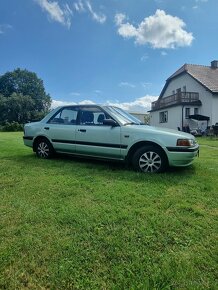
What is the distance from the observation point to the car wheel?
23.0 ft

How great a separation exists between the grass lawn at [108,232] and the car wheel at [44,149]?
199cm

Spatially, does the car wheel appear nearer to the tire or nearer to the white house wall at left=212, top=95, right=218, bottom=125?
the tire

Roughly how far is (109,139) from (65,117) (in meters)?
1.69

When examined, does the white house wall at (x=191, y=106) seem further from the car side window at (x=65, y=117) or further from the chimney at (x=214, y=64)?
the car side window at (x=65, y=117)

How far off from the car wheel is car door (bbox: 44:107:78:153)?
0.21 metres

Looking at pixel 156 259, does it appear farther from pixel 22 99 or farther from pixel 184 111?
pixel 22 99

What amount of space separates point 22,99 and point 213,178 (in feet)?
197

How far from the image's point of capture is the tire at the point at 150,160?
5.37 m

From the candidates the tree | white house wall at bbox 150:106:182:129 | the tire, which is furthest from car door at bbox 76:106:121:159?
the tree

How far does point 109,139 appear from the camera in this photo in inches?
231

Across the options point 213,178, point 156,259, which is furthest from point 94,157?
point 156,259

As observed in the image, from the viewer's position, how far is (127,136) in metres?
5.64

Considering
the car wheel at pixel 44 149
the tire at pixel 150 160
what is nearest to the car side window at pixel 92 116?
the car wheel at pixel 44 149

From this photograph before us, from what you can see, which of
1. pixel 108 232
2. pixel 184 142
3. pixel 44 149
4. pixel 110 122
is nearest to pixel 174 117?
pixel 44 149
